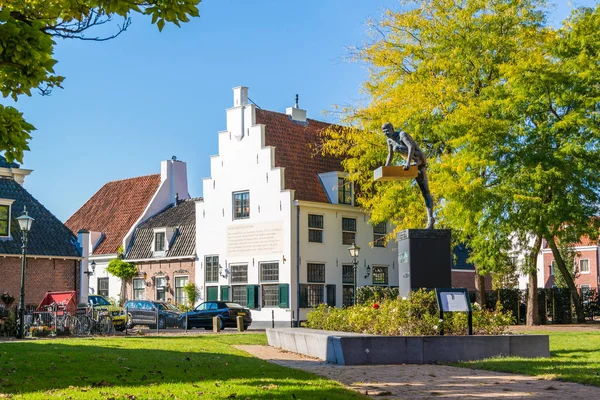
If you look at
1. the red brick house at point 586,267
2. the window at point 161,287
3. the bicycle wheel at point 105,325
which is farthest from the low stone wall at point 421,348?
the red brick house at point 586,267

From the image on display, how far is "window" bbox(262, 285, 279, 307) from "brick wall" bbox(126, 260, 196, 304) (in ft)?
16.0

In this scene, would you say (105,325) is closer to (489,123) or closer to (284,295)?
(284,295)

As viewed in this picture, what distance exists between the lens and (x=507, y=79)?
106ft

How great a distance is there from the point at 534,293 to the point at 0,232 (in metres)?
21.8

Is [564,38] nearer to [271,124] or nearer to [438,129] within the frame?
[438,129]

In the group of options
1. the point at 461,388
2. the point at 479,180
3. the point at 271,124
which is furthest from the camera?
the point at 271,124

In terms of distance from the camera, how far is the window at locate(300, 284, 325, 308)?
3947 centimetres

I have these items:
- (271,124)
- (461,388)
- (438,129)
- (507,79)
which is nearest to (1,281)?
(271,124)

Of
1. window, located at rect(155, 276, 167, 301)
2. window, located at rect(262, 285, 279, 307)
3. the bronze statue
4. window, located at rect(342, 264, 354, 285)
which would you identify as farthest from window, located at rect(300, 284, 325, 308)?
the bronze statue

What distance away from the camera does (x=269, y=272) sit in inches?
1582

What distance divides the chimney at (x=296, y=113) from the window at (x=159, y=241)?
31.1 feet

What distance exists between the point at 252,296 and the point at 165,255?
678 cm

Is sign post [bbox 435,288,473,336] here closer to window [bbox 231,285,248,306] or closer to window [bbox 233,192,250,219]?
window [bbox 231,285,248,306]

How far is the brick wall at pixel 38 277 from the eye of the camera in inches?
1318
